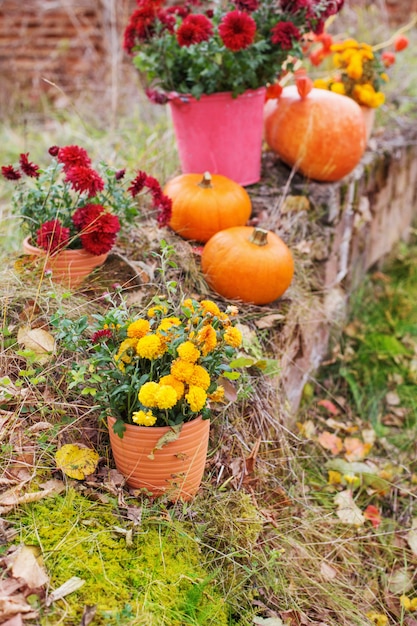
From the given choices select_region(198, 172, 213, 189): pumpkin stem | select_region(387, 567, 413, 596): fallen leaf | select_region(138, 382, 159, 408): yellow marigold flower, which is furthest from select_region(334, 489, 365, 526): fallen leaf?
select_region(198, 172, 213, 189): pumpkin stem

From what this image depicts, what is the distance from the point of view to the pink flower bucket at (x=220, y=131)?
8.80 feet

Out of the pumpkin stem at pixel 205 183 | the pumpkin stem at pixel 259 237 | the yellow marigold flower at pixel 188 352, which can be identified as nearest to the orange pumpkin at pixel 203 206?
the pumpkin stem at pixel 205 183

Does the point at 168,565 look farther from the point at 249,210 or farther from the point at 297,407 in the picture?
the point at 249,210

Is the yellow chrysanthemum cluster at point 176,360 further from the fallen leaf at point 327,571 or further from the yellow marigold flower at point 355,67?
the yellow marigold flower at point 355,67

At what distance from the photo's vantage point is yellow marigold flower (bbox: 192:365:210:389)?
1462mm

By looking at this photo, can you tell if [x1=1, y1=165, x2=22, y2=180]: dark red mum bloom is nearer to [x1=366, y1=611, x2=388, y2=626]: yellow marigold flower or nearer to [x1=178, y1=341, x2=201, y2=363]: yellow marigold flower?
[x1=178, y1=341, x2=201, y2=363]: yellow marigold flower

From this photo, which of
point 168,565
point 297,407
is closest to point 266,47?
point 297,407

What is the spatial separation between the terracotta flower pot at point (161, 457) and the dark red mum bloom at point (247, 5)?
1.76 meters

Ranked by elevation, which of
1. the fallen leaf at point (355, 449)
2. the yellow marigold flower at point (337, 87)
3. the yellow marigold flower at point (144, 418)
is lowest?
the fallen leaf at point (355, 449)

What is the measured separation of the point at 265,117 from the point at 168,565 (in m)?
2.29

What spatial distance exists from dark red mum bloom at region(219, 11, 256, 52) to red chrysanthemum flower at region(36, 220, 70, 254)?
99 centimetres

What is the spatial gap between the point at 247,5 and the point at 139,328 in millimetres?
1630

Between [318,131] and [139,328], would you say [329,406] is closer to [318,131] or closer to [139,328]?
[318,131]

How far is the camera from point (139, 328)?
1.54 meters
